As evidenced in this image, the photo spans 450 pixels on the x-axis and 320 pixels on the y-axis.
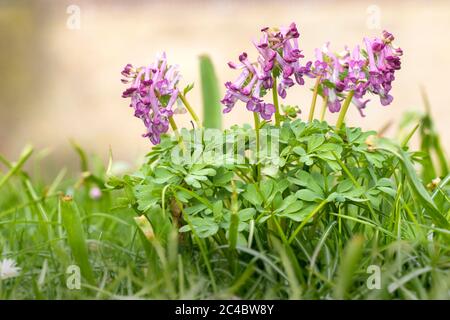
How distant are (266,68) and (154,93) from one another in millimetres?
215

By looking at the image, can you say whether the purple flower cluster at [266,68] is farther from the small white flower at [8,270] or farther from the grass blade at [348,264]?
the small white flower at [8,270]

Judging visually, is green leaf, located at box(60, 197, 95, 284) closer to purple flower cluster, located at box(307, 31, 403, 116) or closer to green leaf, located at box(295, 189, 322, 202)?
green leaf, located at box(295, 189, 322, 202)

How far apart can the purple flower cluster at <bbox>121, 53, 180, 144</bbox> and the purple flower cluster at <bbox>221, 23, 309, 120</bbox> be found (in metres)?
0.12

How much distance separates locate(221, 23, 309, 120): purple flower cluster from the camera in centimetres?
135

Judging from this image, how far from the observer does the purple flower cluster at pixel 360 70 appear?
4.57 feet

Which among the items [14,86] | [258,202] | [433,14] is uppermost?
Answer: [433,14]

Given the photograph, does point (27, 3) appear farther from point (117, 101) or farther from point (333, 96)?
point (333, 96)

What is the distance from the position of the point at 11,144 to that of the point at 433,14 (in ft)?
8.46

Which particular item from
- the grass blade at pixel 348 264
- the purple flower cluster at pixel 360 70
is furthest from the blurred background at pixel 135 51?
the grass blade at pixel 348 264

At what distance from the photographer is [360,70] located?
1422mm

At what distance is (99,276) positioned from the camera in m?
1.48

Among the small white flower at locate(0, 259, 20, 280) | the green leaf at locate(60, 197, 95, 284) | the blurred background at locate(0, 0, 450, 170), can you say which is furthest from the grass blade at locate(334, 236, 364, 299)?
the blurred background at locate(0, 0, 450, 170)
